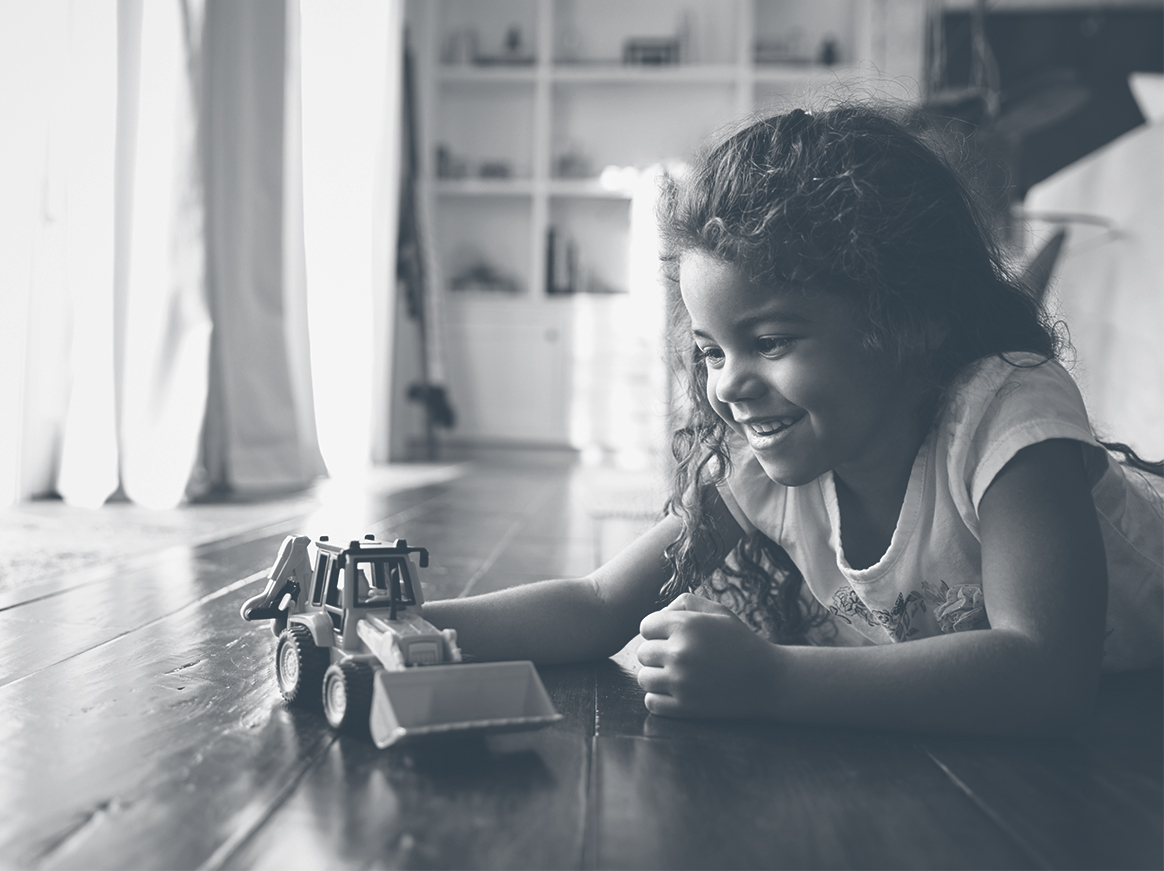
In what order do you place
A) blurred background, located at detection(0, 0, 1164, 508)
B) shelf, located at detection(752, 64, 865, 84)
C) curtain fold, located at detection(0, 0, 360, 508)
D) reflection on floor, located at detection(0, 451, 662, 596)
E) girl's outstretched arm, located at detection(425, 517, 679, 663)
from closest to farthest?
girl's outstretched arm, located at detection(425, 517, 679, 663)
reflection on floor, located at detection(0, 451, 662, 596)
curtain fold, located at detection(0, 0, 360, 508)
blurred background, located at detection(0, 0, 1164, 508)
shelf, located at detection(752, 64, 865, 84)

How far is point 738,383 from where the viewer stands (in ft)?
2.42

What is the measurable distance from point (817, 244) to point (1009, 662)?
0.32 meters

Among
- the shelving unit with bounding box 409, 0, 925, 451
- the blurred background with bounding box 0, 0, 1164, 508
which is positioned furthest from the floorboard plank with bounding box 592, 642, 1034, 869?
the shelving unit with bounding box 409, 0, 925, 451

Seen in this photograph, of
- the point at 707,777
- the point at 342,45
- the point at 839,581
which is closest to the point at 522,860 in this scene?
the point at 707,777

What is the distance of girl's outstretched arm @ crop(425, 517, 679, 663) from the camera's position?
815mm

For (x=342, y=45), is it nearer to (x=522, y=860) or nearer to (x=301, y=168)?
(x=301, y=168)

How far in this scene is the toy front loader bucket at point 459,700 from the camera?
0.59 meters

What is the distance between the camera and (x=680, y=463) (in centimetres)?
94

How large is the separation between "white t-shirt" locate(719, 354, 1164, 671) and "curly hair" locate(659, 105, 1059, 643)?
46 mm

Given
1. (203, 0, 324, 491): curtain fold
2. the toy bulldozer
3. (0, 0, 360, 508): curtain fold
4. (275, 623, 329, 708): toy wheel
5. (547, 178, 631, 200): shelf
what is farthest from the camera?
(547, 178, 631, 200): shelf

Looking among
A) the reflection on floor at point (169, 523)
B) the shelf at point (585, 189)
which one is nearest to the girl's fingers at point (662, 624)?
the reflection on floor at point (169, 523)

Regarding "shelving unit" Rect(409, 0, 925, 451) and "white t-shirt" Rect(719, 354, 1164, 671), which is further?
"shelving unit" Rect(409, 0, 925, 451)

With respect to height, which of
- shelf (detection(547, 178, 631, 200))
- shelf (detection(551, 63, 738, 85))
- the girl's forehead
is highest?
shelf (detection(551, 63, 738, 85))

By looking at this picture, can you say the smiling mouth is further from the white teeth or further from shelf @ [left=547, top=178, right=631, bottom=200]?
shelf @ [left=547, top=178, right=631, bottom=200]
